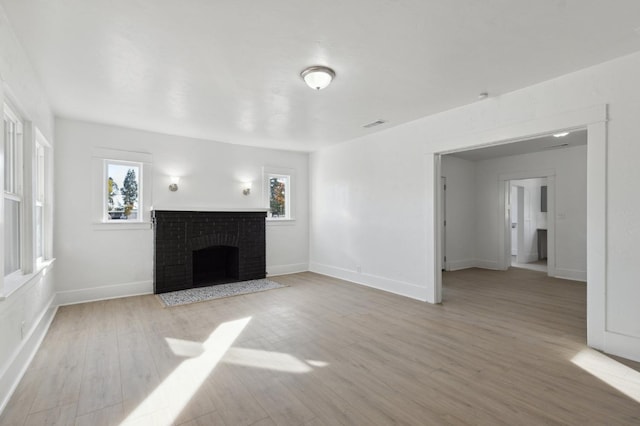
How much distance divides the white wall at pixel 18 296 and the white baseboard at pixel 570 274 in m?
8.13

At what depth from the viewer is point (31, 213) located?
3039mm

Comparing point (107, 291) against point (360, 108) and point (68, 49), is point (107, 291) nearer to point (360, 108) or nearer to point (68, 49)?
point (68, 49)

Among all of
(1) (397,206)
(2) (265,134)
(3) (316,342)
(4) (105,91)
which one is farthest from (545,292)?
(4) (105,91)

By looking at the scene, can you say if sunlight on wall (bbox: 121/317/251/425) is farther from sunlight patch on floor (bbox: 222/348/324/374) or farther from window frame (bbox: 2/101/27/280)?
window frame (bbox: 2/101/27/280)

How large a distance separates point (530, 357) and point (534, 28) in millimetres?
2697

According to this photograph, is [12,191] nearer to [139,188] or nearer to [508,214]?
[139,188]

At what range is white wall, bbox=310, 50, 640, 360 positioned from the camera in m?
2.83

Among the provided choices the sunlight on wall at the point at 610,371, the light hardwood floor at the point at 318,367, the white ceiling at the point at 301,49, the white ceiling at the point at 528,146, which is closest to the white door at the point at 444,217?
the white ceiling at the point at 528,146

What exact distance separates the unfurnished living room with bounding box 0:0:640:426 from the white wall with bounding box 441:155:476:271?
1.09 meters

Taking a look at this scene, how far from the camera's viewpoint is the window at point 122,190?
4.99m

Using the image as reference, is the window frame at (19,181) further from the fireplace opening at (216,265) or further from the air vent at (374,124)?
the air vent at (374,124)

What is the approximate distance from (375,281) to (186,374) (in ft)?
11.6

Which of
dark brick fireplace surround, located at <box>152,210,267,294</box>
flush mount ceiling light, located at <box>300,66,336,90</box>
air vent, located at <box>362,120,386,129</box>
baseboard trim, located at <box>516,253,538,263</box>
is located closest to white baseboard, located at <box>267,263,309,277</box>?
dark brick fireplace surround, located at <box>152,210,267,294</box>

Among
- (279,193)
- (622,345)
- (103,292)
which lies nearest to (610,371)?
(622,345)
